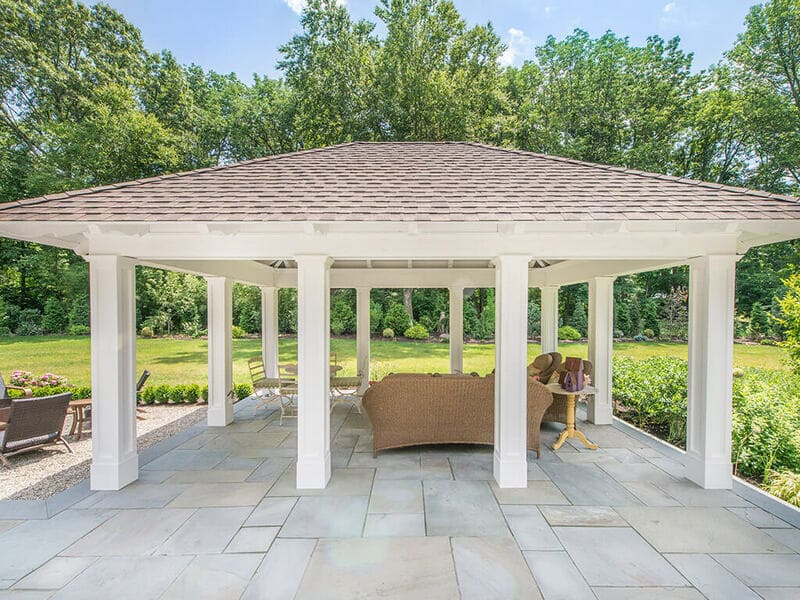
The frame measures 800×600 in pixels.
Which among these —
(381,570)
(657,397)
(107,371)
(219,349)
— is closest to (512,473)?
(381,570)

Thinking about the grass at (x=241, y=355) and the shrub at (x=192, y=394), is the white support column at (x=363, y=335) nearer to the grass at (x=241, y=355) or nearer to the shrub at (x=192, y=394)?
the grass at (x=241, y=355)

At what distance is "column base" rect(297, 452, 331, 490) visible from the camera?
15.1 ft

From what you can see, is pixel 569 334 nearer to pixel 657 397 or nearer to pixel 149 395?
pixel 657 397

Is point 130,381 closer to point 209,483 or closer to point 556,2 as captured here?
point 209,483

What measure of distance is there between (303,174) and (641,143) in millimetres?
17454

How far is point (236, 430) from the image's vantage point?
6926 millimetres

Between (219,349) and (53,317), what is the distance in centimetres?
1970

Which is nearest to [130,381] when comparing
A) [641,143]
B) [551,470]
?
[551,470]

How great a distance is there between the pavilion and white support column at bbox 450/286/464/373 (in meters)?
4.31

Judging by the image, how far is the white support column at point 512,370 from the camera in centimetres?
458

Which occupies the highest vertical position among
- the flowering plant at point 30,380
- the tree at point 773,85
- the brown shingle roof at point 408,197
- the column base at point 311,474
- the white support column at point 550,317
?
the tree at point 773,85

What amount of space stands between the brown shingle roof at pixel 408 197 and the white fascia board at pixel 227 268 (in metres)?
1.05

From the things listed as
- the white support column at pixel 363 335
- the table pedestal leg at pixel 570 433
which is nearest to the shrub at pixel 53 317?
the white support column at pixel 363 335

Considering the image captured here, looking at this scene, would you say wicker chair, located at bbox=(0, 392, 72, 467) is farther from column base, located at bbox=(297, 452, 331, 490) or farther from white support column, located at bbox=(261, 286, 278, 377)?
column base, located at bbox=(297, 452, 331, 490)
